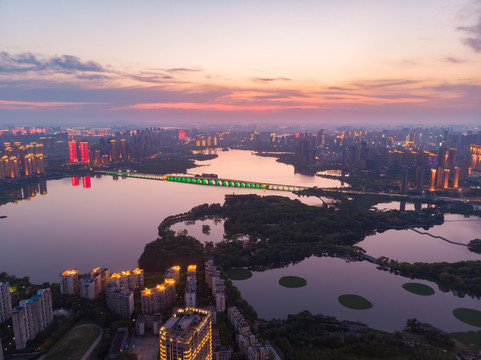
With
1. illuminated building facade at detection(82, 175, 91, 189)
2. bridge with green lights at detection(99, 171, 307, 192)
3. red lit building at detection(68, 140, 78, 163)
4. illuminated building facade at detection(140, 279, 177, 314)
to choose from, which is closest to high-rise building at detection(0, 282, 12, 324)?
illuminated building facade at detection(140, 279, 177, 314)

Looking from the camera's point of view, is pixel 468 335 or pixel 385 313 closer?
pixel 468 335

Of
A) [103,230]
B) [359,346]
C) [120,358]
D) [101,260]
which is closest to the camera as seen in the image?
[120,358]

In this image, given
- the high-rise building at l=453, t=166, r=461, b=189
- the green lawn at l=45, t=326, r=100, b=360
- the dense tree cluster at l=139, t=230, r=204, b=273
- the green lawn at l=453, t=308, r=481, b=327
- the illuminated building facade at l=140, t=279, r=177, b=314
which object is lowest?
the green lawn at l=453, t=308, r=481, b=327

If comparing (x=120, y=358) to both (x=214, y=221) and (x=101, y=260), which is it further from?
(x=214, y=221)

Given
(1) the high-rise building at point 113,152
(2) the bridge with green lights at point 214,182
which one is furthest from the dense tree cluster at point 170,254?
(1) the high-rise building at point 113,152

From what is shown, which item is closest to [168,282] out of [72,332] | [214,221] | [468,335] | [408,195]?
[72,332]

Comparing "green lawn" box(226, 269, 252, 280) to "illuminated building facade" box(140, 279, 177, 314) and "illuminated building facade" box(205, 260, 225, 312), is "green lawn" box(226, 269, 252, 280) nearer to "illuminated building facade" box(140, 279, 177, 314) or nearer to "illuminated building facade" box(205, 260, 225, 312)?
"illuminated building facade" box(205, 260, 225, 312)
